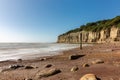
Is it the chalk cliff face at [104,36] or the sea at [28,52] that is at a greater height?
the chalk cliff face at [104,36]

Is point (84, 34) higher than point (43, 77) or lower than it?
higher

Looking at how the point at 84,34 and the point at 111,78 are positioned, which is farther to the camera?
the point at 84,34

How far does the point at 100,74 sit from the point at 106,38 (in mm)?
62317

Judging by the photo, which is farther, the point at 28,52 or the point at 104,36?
the point at 104,36

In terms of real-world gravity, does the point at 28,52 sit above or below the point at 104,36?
below

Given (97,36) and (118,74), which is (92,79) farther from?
(97,36)

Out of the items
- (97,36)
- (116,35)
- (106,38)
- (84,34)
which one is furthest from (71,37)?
(116,35)

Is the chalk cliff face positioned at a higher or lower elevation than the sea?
higher

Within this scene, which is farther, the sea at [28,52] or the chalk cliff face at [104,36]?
the chalk cliff face at [104,36]

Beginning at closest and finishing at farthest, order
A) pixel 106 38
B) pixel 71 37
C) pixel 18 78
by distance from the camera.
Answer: pixel 18 78 < pixel 106 38 < pixel 71 37

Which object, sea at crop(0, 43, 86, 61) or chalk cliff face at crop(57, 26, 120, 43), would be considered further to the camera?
chalk cliff face at crop(57, 26, 120, 43)

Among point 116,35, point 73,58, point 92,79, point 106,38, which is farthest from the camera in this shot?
point 106,38

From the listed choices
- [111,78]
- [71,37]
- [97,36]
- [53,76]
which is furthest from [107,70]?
[71,37]

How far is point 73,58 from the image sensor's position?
16.6m
